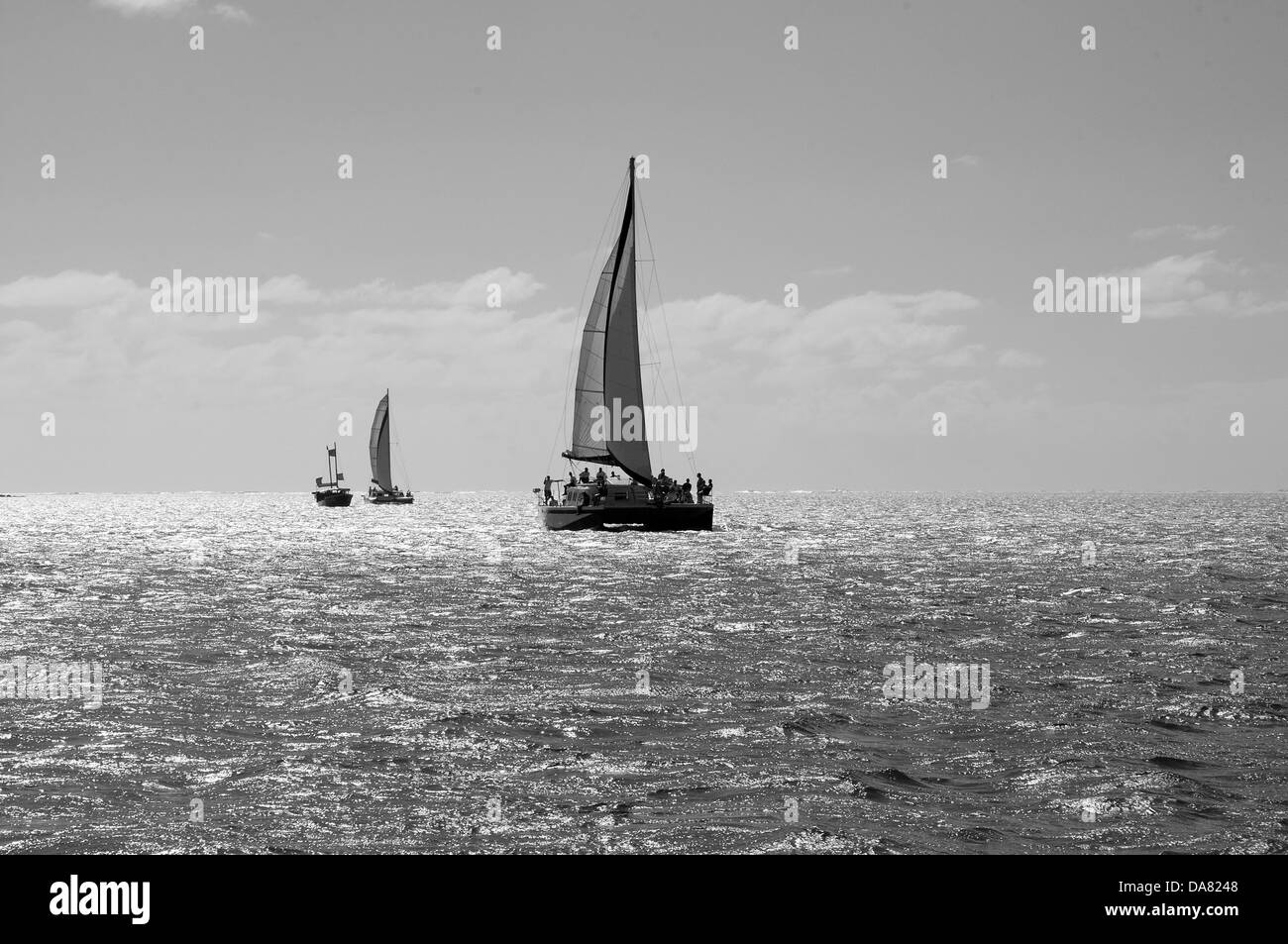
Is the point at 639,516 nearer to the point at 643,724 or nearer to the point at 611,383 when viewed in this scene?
the point at 611,383

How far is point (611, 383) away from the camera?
7275cm

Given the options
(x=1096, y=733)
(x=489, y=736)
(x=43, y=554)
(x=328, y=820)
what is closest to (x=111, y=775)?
(x=328, y=820)

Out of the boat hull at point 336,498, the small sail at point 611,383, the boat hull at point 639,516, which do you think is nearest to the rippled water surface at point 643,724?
the boat hull at point 639,516

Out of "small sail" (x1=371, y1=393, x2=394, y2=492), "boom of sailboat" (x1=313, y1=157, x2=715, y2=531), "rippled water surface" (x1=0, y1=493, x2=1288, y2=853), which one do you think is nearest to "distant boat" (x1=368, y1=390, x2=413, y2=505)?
"small sail" (x1=371, y1=393, x2=394, y2=492)

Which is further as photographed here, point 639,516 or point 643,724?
point 639,516

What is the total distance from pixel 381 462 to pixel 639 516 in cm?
10058

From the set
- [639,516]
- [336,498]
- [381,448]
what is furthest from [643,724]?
[336,498]

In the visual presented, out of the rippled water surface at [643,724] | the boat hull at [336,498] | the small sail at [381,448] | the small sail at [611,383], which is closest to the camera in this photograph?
the rippled water surface at [643,724]

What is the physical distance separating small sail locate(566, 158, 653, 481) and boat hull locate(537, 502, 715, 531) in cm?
369

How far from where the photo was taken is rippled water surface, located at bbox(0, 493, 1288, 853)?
1087cm

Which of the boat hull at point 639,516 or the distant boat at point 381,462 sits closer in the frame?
the boat hull at point 639,516

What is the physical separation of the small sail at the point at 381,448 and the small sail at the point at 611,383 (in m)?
85.3

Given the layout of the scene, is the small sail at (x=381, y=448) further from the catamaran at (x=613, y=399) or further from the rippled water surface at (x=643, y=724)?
the rippled water surface at (x=643, y=724)

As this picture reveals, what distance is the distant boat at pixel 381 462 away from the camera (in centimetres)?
15350
